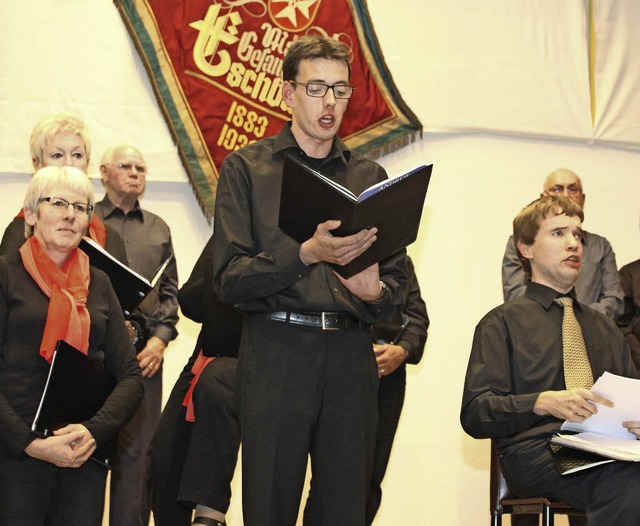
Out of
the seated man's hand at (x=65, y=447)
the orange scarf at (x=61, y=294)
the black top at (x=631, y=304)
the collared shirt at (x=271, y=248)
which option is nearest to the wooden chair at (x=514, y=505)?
the collared shirt at (x=271, y=248)

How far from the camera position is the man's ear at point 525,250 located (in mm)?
3643

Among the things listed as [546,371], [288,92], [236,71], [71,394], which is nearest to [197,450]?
[71,394]

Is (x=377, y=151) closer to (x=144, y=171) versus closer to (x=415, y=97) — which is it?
(x=415, y=97)

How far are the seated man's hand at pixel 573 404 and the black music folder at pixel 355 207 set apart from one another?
81cm

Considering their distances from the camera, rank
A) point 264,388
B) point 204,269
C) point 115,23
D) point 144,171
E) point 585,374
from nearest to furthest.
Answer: point 264,388 → point 585,374 → point 204,269 → point 144,171 → point 115,23

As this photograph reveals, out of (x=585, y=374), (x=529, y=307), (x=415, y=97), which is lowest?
(x=585, y=374)

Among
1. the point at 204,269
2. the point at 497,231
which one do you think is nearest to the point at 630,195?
the point at 497,231

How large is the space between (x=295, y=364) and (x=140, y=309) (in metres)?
1.78

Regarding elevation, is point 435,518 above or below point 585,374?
below

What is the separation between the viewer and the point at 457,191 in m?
5.88

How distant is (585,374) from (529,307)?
333 millimetres

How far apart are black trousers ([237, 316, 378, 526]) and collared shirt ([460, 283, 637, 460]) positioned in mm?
624

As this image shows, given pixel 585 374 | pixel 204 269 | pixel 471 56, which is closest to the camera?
pixel 585 374

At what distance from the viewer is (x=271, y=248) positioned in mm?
2857
